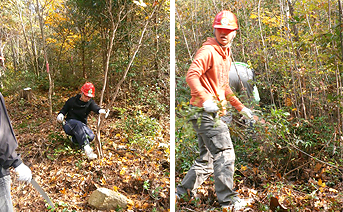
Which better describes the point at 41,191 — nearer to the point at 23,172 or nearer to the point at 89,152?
the point at 23,172

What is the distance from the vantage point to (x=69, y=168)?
68.8 inches

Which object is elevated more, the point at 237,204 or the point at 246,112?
the point at 246,112

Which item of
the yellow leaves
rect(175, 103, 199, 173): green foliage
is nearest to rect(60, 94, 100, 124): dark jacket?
rect(175, 103, 199, 173): green foliage

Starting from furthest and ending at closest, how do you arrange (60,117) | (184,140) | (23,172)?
1. (60,117)
2. (184,140)
3. (23,172)

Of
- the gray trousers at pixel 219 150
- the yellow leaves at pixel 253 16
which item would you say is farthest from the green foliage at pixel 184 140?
the yellow leaves at pixel 253 16

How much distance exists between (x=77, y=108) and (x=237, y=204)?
134 centimetres

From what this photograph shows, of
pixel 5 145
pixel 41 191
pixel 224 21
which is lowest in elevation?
pixel 41 191

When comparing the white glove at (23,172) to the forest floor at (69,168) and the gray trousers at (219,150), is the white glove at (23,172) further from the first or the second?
the gray trousers at (219,150)

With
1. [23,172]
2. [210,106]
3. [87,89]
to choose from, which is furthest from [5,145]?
[210,106]

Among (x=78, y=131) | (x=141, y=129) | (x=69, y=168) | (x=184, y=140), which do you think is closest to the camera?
(x=184, y=140)

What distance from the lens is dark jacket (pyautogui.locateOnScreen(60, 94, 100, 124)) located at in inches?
75.6

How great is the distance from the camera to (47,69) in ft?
5.73

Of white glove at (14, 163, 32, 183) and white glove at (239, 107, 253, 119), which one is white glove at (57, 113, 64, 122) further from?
white glove at (239, 107, 253, 119)

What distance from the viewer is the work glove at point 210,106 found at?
1.24 meters
